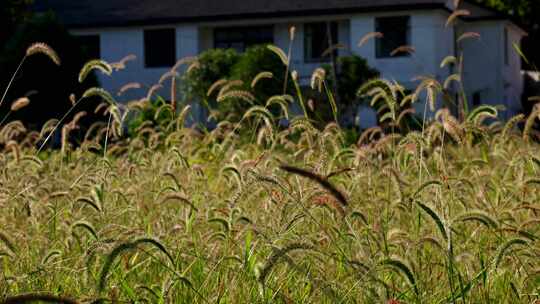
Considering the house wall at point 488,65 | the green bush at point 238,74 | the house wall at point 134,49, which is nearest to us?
the green bush at point 238,74

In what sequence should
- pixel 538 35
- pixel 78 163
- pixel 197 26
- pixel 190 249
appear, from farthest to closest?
1. pixel 538 35
2. pixel 197 26
3. pixel 78 163
4. pixel 190 249

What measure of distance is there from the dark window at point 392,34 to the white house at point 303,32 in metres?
0.03

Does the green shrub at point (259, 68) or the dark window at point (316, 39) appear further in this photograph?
the dark window at point (316, 39)

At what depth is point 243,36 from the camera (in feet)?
117

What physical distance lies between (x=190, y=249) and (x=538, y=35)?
49.5 metres

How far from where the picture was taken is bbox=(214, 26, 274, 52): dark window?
117 feet

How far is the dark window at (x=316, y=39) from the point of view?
34.6 m

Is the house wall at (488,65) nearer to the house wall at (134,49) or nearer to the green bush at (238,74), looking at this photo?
the house wall at (134,49)

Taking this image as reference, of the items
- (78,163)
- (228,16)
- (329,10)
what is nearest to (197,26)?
(228,16)

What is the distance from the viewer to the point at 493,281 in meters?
4.15

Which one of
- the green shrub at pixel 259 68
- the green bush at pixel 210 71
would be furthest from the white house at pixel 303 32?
the green shrub at pixel 259 68

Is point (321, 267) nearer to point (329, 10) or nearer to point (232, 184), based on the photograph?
point (232, 184)

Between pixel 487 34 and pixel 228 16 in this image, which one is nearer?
pixel 228 16

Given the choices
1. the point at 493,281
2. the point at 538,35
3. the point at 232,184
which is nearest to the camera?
the point at 493,281
